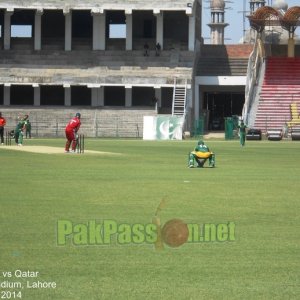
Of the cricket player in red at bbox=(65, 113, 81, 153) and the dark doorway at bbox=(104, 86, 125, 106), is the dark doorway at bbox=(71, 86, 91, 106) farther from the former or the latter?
the cricket player in red at bbox=(65, 113, 81, 153)

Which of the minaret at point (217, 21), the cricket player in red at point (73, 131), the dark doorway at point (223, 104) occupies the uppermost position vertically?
the minaret at point (217, 21)

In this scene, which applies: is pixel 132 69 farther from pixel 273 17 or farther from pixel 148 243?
pixel 148 243

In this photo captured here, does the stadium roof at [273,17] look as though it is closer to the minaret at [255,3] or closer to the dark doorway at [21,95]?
the dark doorway at [21,95]

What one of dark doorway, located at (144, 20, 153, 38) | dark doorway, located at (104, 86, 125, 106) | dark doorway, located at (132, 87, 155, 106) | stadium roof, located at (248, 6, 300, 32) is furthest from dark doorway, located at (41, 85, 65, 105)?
stadium roof, located at (248, 6, 300, 32)

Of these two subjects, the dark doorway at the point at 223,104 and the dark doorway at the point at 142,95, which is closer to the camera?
the dark doorway at the point at 142,95

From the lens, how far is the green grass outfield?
12203 millimetres

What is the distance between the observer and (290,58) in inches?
3703

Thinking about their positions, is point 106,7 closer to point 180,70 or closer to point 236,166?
point 180,70

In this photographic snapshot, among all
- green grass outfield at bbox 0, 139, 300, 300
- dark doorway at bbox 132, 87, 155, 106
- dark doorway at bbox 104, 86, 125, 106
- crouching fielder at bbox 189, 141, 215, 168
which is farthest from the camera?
dark doorway at bbox 104, 86, 125, 106

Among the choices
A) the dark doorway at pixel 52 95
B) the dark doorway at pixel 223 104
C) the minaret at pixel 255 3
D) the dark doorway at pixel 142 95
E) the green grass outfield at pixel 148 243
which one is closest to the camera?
the green grass outfield at pixel 148 243

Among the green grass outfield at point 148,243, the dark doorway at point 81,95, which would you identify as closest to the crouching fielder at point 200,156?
the green grass outfield at point 148,243

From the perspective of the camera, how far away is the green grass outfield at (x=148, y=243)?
40.0 feet

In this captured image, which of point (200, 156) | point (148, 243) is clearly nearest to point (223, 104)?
point (200, 156)

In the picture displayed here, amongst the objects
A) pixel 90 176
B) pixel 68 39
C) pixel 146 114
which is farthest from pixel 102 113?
pixel 90 176
